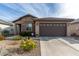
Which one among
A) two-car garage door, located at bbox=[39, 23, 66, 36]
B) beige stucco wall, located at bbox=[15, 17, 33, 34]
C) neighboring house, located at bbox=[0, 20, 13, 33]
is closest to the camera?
neighboring house, located at bbox=[0, 20, 13, 33]

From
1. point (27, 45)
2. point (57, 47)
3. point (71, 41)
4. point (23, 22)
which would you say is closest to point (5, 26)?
point (23, 22)

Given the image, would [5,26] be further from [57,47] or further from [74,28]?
[74,28]

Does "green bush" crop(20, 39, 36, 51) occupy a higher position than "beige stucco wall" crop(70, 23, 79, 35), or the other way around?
"beige stucco wall" crop(70, 23, 79, 35)

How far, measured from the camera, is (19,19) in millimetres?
11172

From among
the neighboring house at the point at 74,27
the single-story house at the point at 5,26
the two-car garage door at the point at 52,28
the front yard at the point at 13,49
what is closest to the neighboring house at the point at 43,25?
the two-car garage door at the point at 52,28

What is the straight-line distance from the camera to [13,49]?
1082 centimetres

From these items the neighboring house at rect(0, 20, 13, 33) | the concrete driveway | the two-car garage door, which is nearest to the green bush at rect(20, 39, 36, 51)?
the concrete driveway

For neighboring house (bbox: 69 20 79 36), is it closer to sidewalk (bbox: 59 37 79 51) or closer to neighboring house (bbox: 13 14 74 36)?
neighboring house (bbox: 13 14 74 36)

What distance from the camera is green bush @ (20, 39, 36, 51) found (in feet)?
35.0

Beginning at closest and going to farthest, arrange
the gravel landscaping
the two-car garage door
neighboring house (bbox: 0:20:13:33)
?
the gravel landscaping → neighboring house (bbox: 0:20:13:33) → the two-car garage door

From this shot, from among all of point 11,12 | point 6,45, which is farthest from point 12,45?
point 11,12

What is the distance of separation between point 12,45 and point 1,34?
894 millimetres

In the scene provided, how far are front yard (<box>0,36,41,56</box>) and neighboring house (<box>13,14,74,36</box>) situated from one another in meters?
0.76

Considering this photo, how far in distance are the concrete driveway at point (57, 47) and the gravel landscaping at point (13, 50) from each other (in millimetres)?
418
